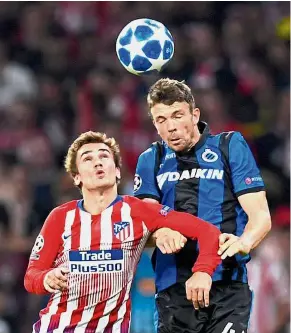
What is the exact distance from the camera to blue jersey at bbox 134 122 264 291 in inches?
206

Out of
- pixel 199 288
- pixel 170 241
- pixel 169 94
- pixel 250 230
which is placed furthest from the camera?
pixel 169 94

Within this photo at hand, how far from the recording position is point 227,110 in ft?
36.3

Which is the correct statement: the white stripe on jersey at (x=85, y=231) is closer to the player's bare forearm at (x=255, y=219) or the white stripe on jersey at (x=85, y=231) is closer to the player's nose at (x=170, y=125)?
the player's nose at (x=170, y=125)

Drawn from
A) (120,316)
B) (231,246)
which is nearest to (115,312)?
(120,316)

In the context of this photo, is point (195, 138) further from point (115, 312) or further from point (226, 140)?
point (115, 312)

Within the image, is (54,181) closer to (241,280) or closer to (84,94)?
(84,94)

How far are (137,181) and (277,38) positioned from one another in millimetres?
7060

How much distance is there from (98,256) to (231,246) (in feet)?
2.30

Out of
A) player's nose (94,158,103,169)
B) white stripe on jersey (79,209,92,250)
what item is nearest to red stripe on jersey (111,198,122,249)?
white stripe on jersey (79,209,92,250)

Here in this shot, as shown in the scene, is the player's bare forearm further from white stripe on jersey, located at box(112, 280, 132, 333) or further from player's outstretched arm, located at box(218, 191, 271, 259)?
white stripe on jersey, located at box(112, 280, 132, 333)

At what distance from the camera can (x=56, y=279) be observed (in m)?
4.82

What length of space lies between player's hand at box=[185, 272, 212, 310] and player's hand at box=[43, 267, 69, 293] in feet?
2.00

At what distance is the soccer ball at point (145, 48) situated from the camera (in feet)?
19.1

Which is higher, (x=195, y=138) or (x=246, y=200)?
(x=195, y=138)
